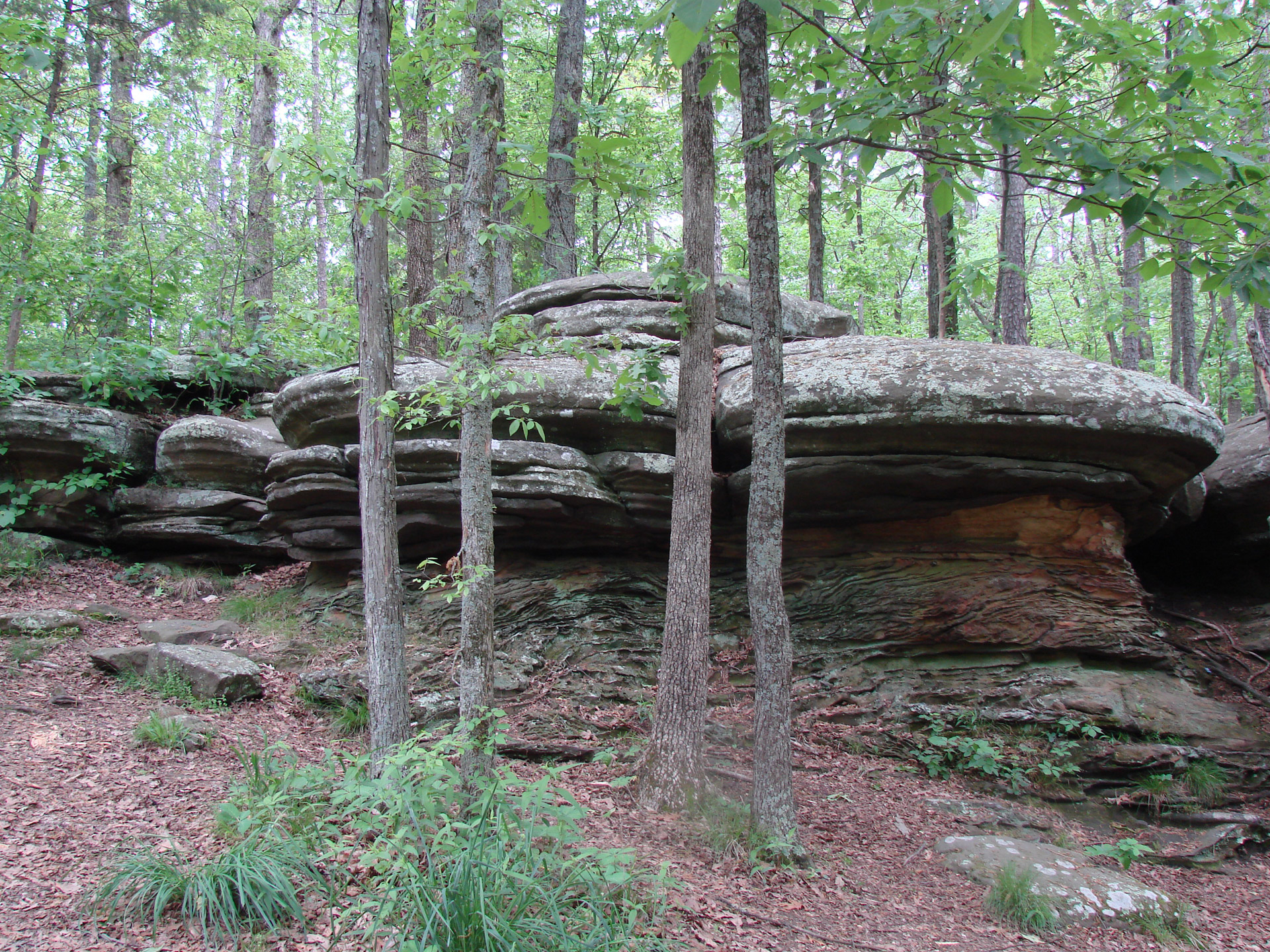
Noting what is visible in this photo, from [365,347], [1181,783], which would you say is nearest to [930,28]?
[365,347]

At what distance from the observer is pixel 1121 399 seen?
7469mm

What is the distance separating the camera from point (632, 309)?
958 centimetres

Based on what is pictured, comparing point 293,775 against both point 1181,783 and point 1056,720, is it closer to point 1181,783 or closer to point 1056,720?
point 1056,720

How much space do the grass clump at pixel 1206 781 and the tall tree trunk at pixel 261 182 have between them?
1454 centimetres

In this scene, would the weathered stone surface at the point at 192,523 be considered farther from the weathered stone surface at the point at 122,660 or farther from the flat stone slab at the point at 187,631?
the weathered stone surface at the point at 122,660

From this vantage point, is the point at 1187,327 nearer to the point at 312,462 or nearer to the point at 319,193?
the point at 312,462

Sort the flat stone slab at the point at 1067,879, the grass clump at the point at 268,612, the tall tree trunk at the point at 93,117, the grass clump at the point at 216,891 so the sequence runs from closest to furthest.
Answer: the grass clump at the point at 216,891
the flat stone slab at the point at 1067,879
the grass clump at the point at 268,612
the tall tree trunk at the point at 93,117

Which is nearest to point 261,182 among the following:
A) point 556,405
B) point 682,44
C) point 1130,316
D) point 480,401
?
point 556,405

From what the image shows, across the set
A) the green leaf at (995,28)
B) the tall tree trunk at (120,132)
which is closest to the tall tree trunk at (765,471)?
the green leaf at (995,28)

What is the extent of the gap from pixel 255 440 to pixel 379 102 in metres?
6.43

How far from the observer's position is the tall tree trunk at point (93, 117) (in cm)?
1255

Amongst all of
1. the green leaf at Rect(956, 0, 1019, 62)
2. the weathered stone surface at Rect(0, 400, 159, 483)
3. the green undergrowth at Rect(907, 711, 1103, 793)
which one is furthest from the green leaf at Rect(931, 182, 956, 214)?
the weathered stone surface at Rect(0, 400, 159, 483)

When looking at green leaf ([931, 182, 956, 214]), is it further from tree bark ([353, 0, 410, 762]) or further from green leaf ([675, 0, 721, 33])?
tree bark ([353, 0, 410, 762])

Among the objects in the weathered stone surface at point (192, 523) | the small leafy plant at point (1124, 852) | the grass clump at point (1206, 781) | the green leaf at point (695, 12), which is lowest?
the small leafy plant at point (1124, 852)
